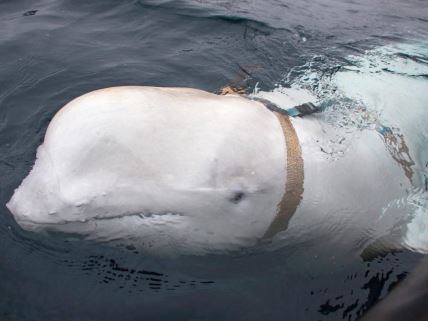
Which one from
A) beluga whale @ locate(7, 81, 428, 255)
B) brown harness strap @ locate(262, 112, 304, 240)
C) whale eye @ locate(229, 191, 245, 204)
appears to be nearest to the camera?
beluga whale @ locate(7, 81, 428, 255)

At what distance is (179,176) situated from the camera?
266 cm

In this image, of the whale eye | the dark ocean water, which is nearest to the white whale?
the whale eye

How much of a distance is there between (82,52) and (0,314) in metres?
3.86

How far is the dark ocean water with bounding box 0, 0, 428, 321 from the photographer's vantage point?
3064 millimetres

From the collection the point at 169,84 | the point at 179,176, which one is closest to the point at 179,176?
the point at 179,176

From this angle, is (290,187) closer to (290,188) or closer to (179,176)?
(290,188)

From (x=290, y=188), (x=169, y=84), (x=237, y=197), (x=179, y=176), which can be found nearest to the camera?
(x=179, y=176)

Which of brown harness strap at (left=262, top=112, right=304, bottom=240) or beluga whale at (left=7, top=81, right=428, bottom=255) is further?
brown harness strap at (left=262, top=112, right=304, bottom=240)

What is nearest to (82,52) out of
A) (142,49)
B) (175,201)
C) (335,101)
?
(142,49)

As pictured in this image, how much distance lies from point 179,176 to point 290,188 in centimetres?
66

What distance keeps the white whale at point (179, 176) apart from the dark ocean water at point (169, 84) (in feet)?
0.80

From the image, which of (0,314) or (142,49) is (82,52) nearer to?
(142,49)

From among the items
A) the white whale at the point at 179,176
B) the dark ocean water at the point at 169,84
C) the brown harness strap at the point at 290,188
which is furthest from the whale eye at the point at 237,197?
the dark ocean water at the point at 169,84

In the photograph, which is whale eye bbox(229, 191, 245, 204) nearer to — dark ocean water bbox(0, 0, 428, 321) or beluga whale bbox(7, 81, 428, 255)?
beluga whale bbox(7, 81, 428, 255)
